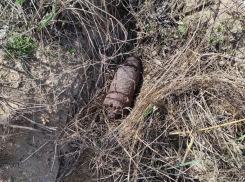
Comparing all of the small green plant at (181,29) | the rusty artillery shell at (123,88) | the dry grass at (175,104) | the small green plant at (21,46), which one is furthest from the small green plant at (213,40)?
the small green plant at (21,46)

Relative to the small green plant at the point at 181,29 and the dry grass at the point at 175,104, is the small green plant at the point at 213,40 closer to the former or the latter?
the dry grass at the point at 175,104

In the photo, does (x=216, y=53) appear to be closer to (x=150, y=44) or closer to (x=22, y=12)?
(x=150, y=44)

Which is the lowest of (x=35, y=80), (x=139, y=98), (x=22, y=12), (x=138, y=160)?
(x=138, y=160)

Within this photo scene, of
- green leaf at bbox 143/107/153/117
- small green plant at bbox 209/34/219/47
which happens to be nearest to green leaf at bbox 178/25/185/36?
small green plant at bbox 209/34/219/47

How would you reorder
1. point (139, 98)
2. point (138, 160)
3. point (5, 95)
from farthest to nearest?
point (139, 98) < point (138, 160) < point (5, 95)

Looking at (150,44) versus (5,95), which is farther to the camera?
(150,44)

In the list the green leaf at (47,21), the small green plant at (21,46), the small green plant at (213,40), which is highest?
the green leaf at (47,21)

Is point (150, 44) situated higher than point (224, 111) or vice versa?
point (150, 44)

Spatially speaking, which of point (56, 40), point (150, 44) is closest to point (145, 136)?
point (150, 44)
